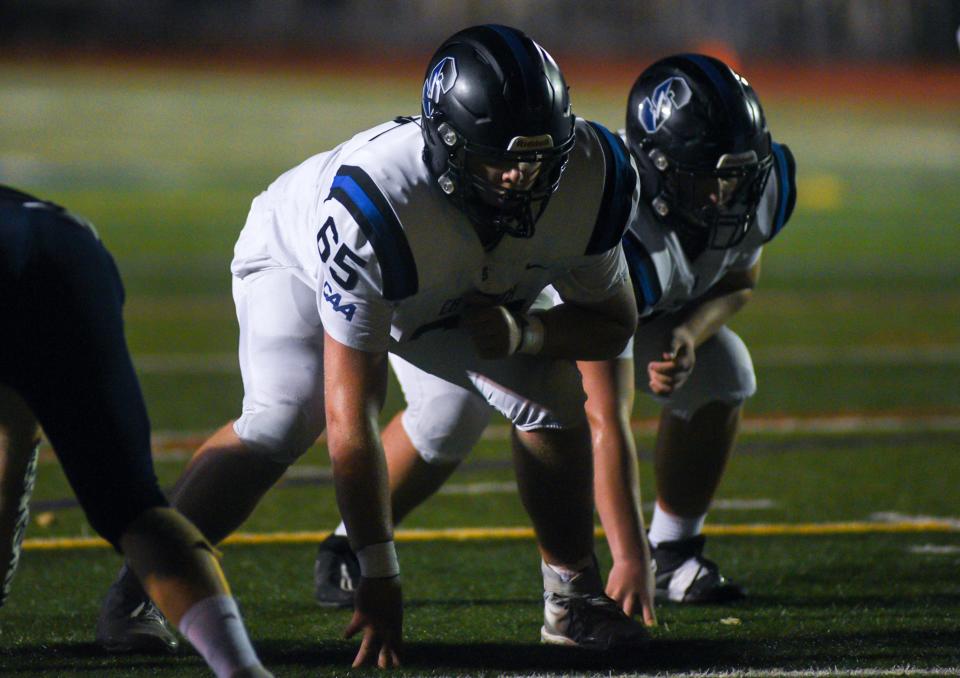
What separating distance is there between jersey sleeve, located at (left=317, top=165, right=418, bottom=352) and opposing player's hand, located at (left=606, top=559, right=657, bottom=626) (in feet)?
2.79

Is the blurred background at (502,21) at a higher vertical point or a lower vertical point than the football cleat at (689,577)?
lower

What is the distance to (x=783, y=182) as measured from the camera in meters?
3.75

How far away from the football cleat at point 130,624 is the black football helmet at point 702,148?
148 cm

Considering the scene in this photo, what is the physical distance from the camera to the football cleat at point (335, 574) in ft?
11.8

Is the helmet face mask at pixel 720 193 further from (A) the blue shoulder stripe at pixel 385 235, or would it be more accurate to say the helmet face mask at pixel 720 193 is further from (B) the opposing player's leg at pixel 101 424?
(B) the opposing player's leg at pixel 101 424

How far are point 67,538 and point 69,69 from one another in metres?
23.0

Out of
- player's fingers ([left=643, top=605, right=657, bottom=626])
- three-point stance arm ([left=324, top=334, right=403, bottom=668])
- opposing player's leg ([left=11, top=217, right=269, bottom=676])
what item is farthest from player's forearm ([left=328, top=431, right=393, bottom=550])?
player's fingers ([left=643, top=605, right=657, bottom=626])

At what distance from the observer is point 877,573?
12.6 feet

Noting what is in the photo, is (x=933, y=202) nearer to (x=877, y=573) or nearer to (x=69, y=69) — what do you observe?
(x=69, y=69)

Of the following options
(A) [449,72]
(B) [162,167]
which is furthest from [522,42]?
(B) [162,167]

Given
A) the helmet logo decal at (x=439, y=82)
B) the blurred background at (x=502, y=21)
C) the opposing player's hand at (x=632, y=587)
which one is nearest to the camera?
the helmet logo decal at (x=439, y=82)

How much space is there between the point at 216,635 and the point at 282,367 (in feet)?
3.10

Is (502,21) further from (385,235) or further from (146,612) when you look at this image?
(385,235)

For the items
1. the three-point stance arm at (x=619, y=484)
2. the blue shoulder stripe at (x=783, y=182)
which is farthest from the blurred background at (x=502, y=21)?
the three-point stance arm at (x=619, y=484)
